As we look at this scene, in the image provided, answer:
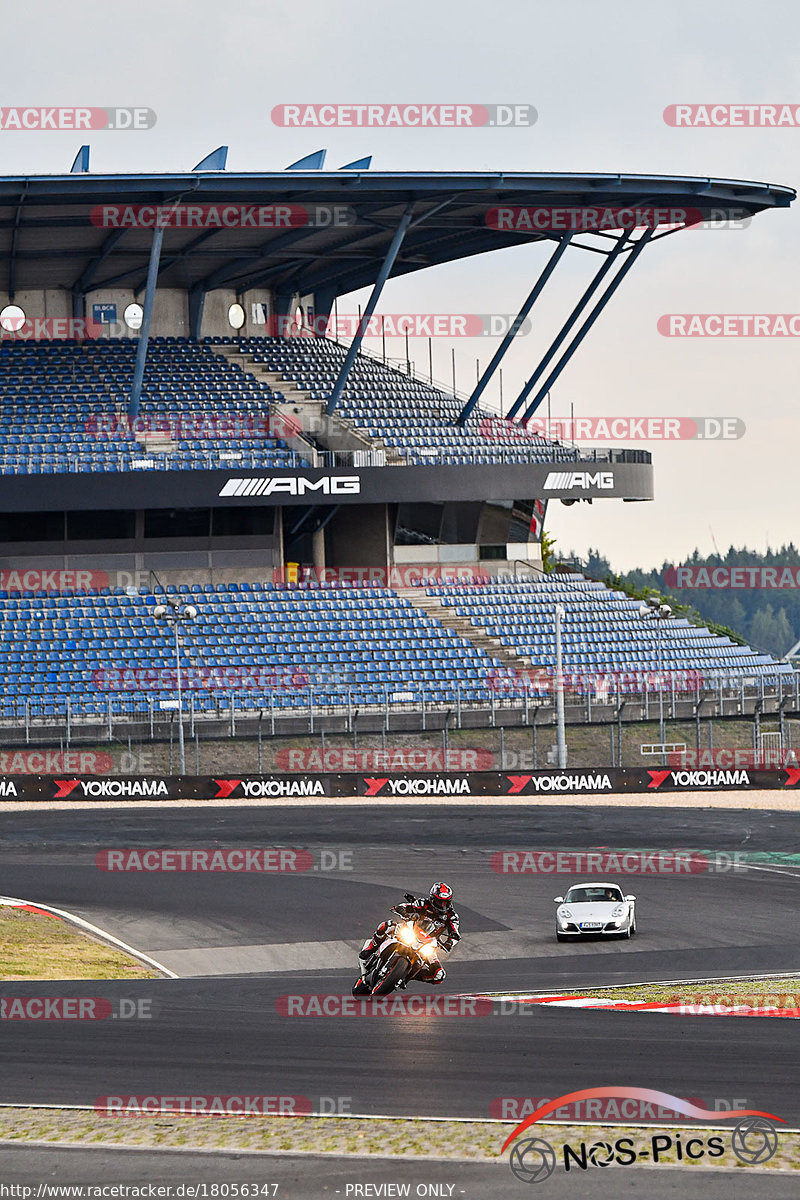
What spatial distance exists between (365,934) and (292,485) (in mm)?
27795

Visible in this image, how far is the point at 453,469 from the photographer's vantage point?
5094cm

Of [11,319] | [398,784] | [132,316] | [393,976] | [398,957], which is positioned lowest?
[398,784]

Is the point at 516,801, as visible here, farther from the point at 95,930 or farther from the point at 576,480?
the point at 95,930

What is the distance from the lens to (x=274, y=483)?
49.3 metres

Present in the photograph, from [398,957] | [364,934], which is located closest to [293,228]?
[364,934]

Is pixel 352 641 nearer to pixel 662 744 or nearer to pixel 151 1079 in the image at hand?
pixel 662 744

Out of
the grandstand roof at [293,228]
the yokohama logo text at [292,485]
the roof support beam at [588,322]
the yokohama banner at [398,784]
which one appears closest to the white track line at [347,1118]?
the yokohama banner at [398,784]

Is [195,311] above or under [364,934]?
above

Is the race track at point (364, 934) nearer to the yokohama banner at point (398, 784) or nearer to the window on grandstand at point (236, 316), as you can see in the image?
the yokohama banner at point (398, 784)

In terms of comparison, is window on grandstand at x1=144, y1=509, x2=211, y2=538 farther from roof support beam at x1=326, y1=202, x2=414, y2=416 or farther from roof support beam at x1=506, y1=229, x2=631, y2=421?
roof support beam at x1=506, y1=229, x2=631, y2=421

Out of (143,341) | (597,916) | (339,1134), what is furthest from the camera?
(143,341)

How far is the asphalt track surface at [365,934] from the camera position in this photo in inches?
472

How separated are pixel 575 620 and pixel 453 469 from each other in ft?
21.3

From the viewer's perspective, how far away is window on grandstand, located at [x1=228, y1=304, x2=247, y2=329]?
60.0m
